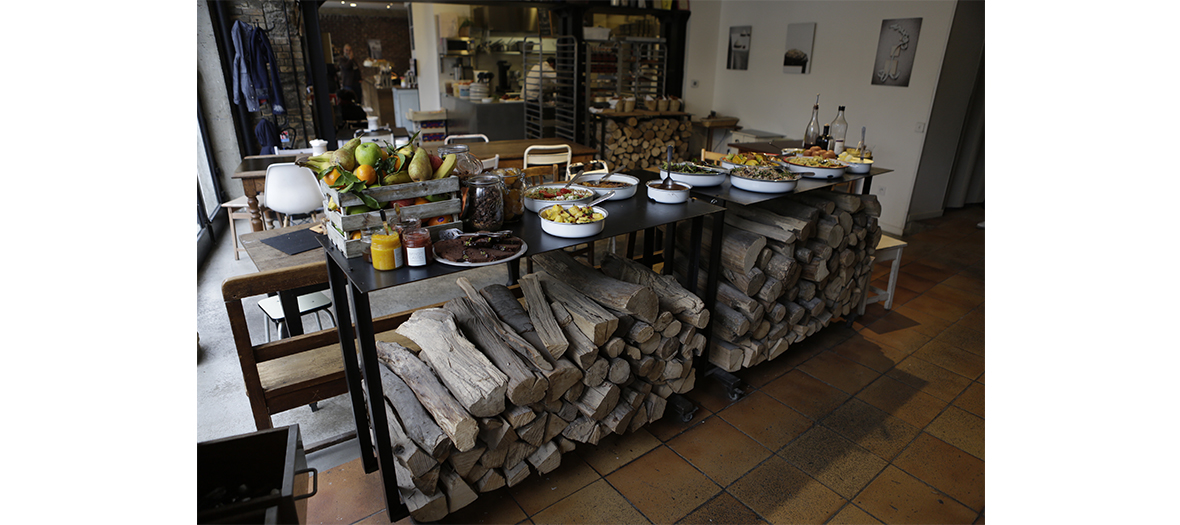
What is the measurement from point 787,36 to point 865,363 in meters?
4.64

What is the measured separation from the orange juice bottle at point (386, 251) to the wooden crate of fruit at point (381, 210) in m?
0.09

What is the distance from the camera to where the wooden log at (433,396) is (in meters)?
1.75

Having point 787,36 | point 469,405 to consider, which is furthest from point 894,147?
point 469,405

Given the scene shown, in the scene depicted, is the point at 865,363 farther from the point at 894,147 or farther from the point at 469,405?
the point at 894,147

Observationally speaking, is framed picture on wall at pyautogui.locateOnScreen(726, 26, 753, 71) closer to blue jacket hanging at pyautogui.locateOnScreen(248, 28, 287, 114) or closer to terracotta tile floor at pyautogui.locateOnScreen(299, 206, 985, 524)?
terracotta tile floor at pyautogui.locateOnScreen(299, 206, 985, 524)

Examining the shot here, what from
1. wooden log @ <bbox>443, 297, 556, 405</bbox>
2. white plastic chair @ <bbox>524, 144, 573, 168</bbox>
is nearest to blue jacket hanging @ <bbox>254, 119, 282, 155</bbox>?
white plastic chair @ <bbox>524, 144, 573, 168</bbox>

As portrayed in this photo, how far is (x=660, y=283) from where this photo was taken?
2436mm

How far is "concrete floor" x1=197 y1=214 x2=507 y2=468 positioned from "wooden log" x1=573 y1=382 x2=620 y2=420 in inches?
40.2

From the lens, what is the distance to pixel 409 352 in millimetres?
2107

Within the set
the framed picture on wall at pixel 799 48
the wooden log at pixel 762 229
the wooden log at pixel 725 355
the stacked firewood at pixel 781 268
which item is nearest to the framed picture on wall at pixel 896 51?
the framed picture on wall at pixel 799 48

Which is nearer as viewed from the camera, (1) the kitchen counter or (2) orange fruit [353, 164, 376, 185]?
(2) orange fruit [353, 164, 376, 185]

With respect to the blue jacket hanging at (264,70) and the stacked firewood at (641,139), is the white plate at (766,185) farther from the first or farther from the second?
the blue jacket hanging at (264,70)

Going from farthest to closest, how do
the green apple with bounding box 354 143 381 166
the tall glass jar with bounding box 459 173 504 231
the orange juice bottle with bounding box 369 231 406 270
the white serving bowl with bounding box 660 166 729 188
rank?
the white serving bowl with bounding box 660 166 729 188 < the tall glass jar with bounding box 459 173 504 231 < the green apple with bounding box 354 143 381 166 < the orange juice bottle with bounding box 369 231 406 270

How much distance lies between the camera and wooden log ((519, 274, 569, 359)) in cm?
195
